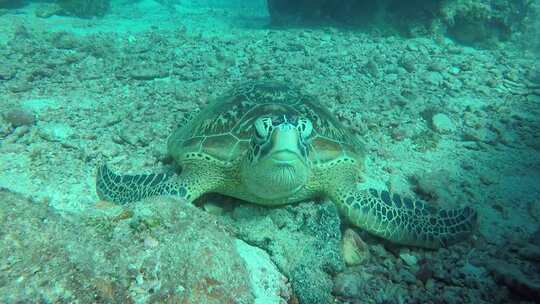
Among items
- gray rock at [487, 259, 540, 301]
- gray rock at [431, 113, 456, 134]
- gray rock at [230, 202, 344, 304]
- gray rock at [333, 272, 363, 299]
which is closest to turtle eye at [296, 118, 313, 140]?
gray rock at [230, 202, 344, 304]

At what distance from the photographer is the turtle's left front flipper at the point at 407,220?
2.70m

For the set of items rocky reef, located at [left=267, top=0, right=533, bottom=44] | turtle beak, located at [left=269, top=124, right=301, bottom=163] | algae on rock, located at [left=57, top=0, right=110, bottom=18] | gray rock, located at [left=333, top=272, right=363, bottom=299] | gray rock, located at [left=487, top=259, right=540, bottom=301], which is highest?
rocky reef, located at [left=267, top=0, right=533, bottom=44]

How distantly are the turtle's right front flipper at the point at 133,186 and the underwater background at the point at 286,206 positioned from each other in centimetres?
16

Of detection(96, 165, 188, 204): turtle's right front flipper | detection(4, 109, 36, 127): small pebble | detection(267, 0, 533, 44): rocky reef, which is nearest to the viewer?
detection(96, 165, 188, 204): turtle's right front flipper

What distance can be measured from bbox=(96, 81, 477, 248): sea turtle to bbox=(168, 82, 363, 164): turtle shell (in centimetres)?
1

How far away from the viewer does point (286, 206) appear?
302 cm

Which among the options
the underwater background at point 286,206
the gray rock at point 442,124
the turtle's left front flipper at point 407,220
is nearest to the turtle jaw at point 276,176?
the underwater background at point 286,206

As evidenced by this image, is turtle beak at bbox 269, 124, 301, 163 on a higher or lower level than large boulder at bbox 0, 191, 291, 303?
higher

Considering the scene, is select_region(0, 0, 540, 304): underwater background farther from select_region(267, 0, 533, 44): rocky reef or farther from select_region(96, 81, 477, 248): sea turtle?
select_region(96, 81, 477, 248): sea turtle

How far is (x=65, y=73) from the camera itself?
18.8ft

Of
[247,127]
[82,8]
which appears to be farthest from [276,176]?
[82,8]

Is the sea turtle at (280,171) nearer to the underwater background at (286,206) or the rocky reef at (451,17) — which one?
the underwater background at (286,206)

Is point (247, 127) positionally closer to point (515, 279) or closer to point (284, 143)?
point (284, 143)

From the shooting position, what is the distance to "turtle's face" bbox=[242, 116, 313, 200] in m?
2.34
